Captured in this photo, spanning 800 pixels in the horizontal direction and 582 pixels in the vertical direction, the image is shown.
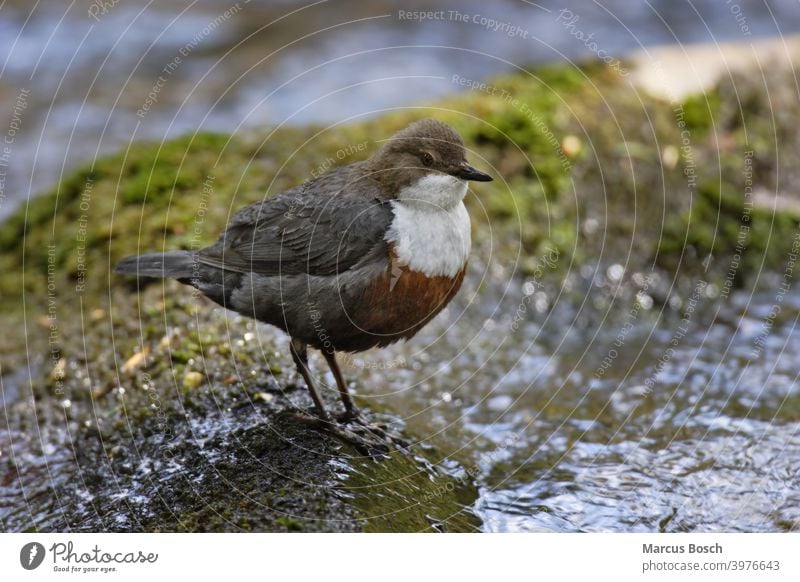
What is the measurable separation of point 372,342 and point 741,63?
559 centimetres

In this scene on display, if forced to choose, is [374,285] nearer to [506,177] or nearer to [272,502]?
[272,502]

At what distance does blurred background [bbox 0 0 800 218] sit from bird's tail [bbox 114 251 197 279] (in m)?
4.78

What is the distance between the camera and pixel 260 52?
36.3ft

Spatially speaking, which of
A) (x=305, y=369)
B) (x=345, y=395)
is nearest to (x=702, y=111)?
(x=345, y=395)

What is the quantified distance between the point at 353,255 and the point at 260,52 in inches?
312

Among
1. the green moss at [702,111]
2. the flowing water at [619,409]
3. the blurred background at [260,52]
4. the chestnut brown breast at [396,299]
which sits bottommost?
the flowing water at [619,409]

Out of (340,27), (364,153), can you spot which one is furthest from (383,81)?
(364,153)

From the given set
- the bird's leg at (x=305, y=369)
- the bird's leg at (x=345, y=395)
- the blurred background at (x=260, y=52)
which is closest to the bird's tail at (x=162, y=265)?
the bird's leg at (x=305, y=369)

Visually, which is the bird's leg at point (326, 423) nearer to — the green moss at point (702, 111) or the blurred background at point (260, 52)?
the green moss at point (702, 111)

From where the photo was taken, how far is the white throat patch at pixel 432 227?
12.4 ft

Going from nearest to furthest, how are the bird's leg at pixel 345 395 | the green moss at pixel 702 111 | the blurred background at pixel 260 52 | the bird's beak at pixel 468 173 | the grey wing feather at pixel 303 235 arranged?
the bird's beak at pixel 468 173 → the grey wing feather at pixel 303 235 → the bird's leg at pixel 345 395 → the green moss at pixel 702 111 → the blurred background at pixel 260 52

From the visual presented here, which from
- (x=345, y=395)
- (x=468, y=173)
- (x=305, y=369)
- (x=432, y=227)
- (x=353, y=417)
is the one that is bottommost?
(x=353, y=417)

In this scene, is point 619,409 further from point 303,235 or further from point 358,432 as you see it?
point 303,235

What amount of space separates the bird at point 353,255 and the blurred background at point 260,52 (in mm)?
4809
